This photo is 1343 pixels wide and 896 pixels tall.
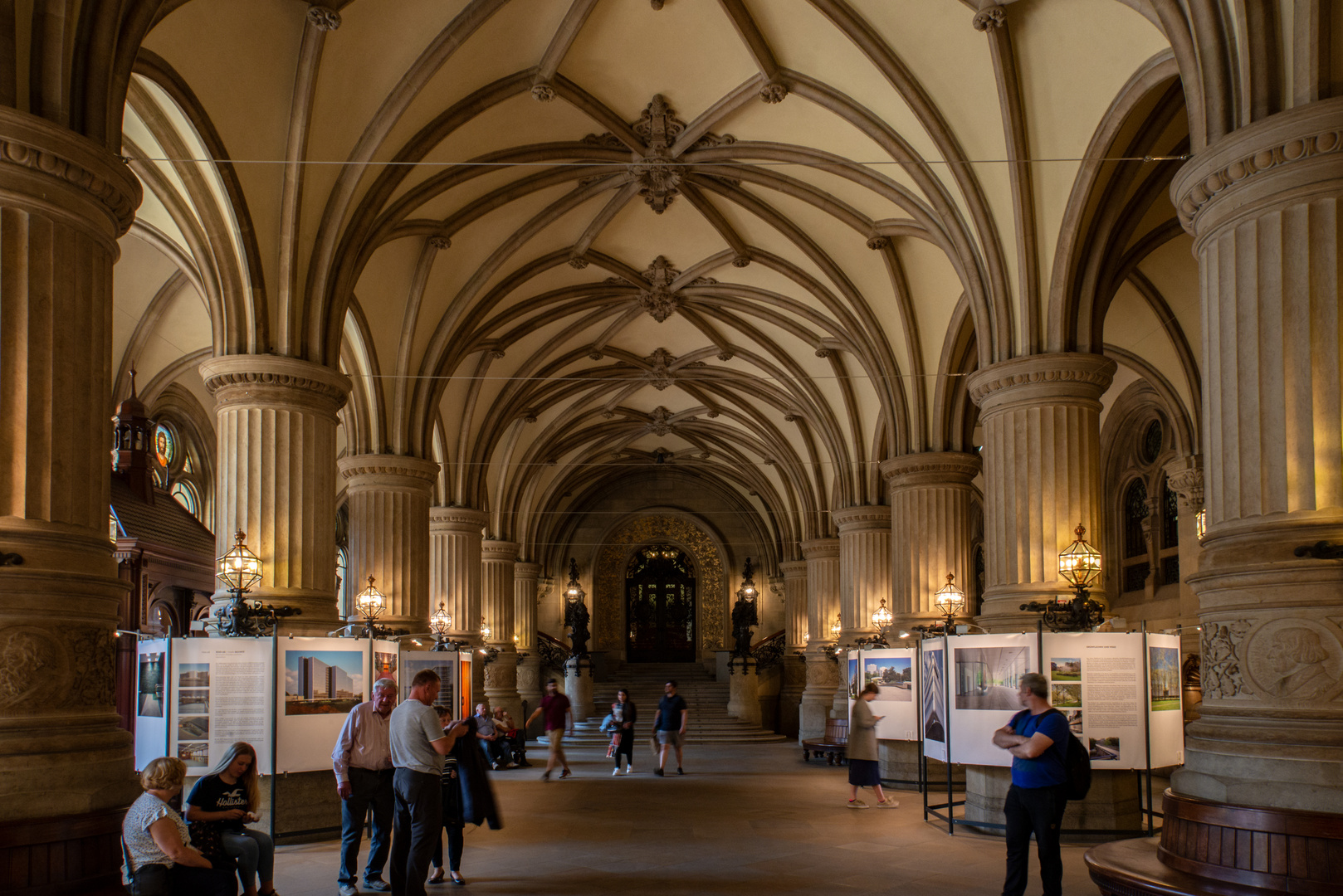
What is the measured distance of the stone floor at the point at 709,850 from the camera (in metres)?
8.92

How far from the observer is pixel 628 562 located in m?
44.8

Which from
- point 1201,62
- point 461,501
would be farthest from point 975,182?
point 461,501

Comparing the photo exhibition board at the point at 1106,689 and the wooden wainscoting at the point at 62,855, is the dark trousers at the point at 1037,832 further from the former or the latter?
the wooden wainscoting at the point at 62,855

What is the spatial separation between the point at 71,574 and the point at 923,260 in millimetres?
13688

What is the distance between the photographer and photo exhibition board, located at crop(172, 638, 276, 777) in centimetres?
1020

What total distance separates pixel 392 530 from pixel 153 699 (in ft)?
26.7

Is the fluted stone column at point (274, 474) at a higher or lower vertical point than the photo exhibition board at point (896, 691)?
higher

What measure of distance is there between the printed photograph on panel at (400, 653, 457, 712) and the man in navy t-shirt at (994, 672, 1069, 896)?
892 cm

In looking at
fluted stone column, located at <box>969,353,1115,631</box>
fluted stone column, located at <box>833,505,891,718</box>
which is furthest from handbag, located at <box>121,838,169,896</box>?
fluted stone column, located at <box>833,505,891,718</box>

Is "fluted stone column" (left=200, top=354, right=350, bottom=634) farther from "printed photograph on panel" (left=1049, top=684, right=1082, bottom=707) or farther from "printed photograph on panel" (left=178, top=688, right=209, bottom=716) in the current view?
"printed photograph on panel" (left=1049, top=684, right=1082, bottom=707)

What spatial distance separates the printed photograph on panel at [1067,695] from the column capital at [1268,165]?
4.36m

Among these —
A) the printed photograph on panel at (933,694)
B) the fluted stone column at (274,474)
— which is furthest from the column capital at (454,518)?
the printed photograph on panel at (933,694)

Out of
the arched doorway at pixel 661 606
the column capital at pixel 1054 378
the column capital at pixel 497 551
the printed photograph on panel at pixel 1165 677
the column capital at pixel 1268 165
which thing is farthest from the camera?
the arched doorway at pixel 661 606

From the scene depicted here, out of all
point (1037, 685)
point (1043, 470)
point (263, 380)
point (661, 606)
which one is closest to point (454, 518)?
point (263, 380)
